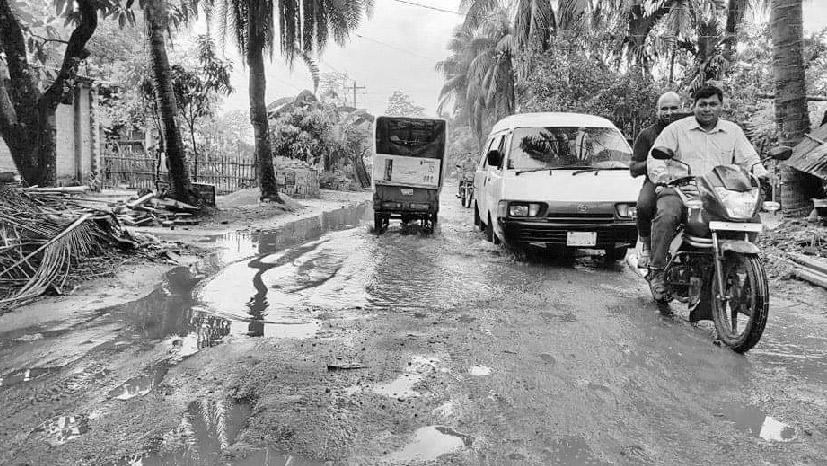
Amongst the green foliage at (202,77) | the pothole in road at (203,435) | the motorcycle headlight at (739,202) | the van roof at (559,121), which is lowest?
the pothole in road at (203,435)

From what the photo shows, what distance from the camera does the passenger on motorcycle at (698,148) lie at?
15.1 ft

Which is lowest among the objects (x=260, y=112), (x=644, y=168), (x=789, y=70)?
(x=644, y=168)

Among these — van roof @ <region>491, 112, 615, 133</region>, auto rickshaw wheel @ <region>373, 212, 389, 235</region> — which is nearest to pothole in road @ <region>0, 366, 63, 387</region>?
van roof @ <region>491, 112, 615, 133</region>

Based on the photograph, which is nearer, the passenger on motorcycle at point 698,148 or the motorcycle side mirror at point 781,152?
the motorcycle side mirror at point 781,152

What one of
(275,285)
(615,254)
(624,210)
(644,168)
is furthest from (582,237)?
(275,285)

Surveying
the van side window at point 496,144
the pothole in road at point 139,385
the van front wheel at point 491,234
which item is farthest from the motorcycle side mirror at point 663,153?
the van front wheel at point 491,234

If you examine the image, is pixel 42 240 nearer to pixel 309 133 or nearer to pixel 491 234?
pixel 491 234

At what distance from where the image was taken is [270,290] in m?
5.98

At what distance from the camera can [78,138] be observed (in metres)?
18.5

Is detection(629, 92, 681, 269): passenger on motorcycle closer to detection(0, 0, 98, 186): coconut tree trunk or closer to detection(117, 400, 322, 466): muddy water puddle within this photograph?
detection(117, 400, 322, 466): muddy water puddle

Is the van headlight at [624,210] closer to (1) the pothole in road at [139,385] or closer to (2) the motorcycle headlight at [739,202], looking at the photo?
(2) the motorcycle headlight at [739,202]

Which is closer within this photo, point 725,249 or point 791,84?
point 725,249

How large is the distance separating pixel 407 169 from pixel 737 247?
908 centimetres

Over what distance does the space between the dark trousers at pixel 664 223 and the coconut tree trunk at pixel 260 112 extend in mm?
13539
